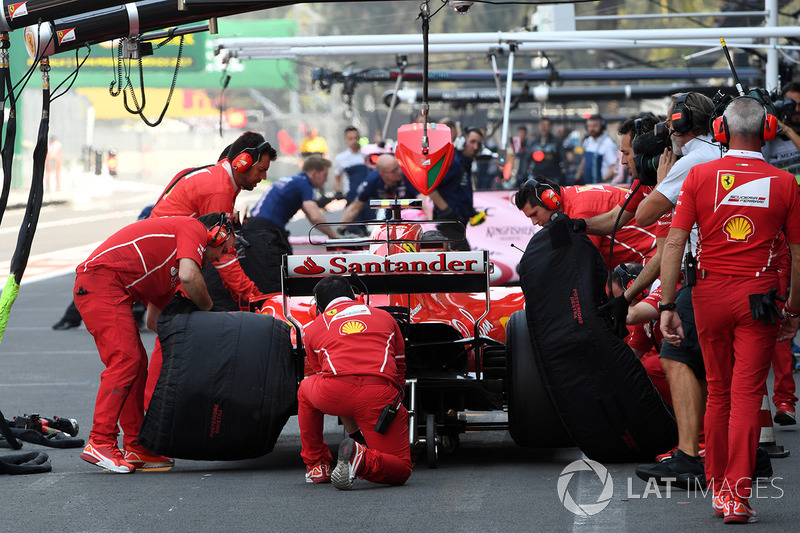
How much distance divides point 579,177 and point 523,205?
45.5 ft

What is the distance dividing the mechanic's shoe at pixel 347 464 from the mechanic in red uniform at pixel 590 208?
74.3 inches

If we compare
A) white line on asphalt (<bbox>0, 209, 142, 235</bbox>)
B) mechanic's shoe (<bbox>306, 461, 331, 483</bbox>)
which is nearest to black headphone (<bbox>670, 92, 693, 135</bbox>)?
mechanic's shoe (<bbox>306, 461, 331, 483</bbox>)

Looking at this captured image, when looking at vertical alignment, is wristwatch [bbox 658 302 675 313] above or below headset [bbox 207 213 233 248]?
below

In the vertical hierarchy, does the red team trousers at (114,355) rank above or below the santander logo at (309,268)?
below

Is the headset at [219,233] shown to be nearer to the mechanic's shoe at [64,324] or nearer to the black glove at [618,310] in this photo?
the black glove at [618,310]

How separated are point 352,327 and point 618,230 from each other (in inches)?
81.4

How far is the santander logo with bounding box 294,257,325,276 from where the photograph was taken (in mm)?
6848

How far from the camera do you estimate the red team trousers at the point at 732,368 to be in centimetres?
511

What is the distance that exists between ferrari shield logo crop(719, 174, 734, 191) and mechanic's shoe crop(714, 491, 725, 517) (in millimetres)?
1274

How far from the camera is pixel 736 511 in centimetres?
504

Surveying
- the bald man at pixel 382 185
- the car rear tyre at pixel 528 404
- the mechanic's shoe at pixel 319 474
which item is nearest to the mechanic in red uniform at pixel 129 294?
the mechanic's shoe at pixel 319 474

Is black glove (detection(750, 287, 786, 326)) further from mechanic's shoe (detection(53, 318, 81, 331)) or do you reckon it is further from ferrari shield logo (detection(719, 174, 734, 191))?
mechanic's shoe (detection(53, 318, 81, 331))

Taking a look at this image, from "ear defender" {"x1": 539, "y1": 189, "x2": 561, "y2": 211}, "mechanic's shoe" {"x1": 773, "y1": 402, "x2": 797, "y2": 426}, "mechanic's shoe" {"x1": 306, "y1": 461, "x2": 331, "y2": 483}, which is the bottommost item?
"mechanic's shoe" {"x1": 773, "y1": 402, "x2": 797, "y2": 426}

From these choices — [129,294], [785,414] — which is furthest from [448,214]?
[129,294]
